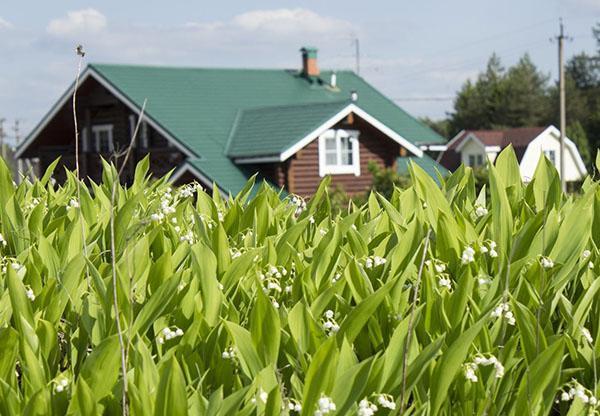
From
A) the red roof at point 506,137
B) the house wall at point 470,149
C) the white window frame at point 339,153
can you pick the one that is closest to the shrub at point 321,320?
the white window frame at point 339,153

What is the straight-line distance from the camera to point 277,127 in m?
34.2

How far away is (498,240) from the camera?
3.14 metres

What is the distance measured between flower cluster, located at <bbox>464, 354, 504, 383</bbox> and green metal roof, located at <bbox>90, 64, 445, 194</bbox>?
2883cm

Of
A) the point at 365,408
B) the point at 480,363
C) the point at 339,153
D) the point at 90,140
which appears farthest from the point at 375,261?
the point at 90,140

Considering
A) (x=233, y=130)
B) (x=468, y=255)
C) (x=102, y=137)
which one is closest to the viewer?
(x=468, y=255)

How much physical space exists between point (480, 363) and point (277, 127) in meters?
31.9

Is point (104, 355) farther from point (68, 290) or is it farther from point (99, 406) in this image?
point (68, 290)

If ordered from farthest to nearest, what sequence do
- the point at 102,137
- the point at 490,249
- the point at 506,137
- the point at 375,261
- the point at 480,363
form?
the point at 506,137 < the point at 102,137 < the point at 490,249 < the point at 375,261 < the point at 480,363

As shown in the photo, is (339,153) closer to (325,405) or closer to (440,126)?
(325,405)

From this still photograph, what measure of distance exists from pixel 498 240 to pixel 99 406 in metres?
1.37

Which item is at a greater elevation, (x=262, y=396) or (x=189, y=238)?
(x=189, y=238)

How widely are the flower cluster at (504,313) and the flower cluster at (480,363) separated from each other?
131 mm

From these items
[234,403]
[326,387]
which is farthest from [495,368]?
[234,403]

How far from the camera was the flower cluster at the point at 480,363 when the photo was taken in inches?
94.4
